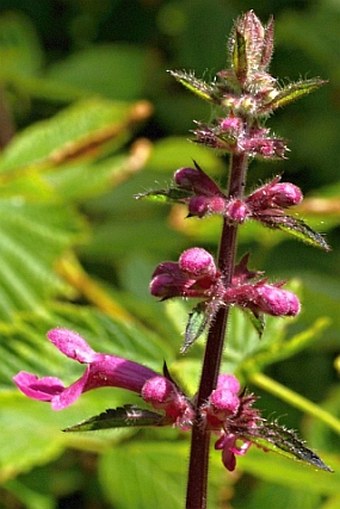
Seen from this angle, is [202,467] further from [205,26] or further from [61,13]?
[61,13]

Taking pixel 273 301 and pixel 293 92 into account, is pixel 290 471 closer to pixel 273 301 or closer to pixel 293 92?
pixel 273 301

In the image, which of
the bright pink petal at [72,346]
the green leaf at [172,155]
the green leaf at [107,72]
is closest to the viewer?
the bright pink petal at [72,346]

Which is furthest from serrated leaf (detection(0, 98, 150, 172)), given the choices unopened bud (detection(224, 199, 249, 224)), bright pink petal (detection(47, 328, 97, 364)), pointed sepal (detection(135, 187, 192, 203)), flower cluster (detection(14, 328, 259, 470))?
unopened bud (detection(224, 199, 249, 224))

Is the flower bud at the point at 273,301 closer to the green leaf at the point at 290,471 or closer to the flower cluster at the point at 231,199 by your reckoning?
the flower cluster at the point at 231,199

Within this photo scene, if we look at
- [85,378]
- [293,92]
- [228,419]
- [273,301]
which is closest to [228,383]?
[228,419]

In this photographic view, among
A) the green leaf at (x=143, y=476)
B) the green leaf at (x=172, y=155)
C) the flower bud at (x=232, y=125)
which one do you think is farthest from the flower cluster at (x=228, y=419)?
the green leaf at (x=172, y=155)

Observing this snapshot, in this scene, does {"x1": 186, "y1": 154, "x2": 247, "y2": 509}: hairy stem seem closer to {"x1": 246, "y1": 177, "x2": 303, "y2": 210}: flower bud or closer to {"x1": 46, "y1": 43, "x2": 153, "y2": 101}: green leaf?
{"x1": 246, "y1": 177, "x2": 303, "y2": 210}: flower bud

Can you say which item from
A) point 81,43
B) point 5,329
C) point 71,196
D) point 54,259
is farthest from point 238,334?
point 81,43
